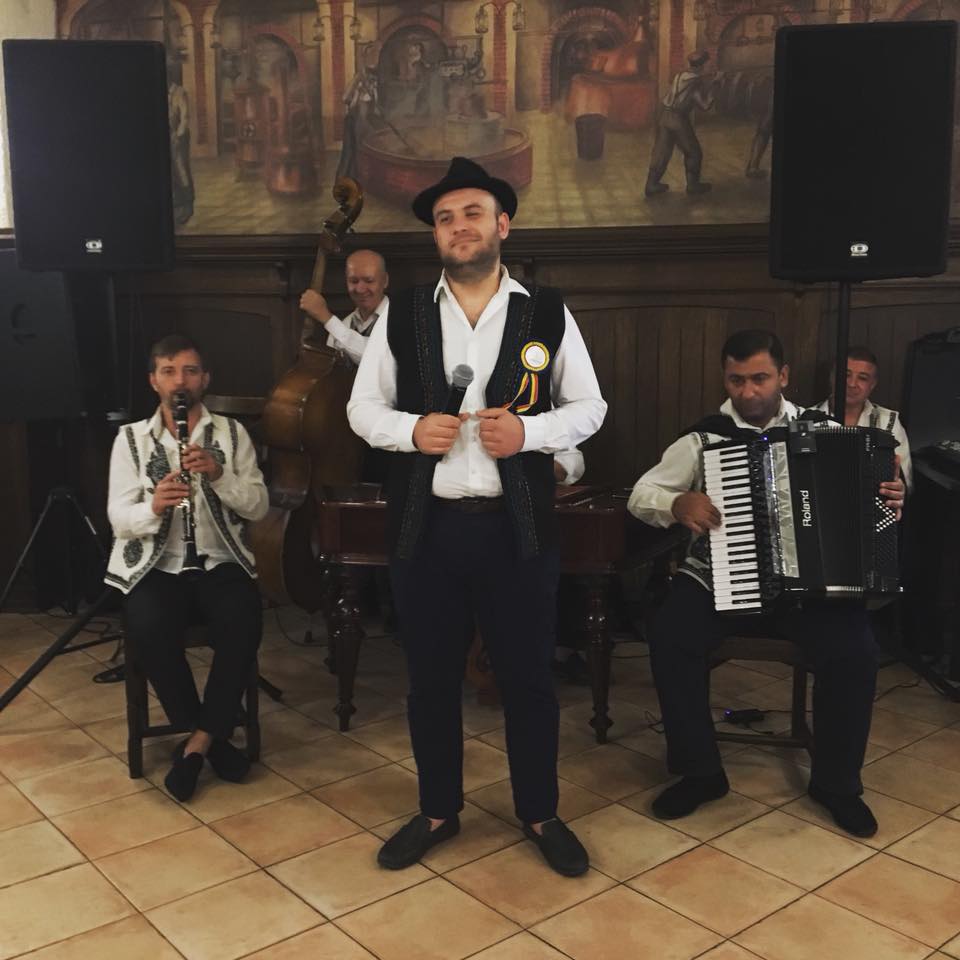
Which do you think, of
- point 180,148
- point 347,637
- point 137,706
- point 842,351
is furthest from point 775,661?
point 180,148

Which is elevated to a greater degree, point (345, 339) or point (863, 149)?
point (863, 149)

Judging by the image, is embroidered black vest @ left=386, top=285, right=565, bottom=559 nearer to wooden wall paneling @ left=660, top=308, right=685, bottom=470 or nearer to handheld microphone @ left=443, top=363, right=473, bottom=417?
handheld microphone @ left=443, top=363, right=473, bottom=417

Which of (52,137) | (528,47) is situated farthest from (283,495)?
(528,47)

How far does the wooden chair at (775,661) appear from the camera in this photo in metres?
2.89

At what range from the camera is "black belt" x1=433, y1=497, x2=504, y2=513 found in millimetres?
2463

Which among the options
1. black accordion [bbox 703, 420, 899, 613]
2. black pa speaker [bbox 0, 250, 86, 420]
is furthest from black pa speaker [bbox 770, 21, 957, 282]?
black pa speaker [bbox 0, 250, 86, 420]

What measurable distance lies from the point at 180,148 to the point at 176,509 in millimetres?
2296

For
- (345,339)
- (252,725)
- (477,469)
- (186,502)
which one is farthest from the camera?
(345,339)

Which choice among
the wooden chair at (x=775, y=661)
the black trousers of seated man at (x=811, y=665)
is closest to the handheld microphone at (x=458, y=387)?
the black trousers of seated man at (x=811, y=665)

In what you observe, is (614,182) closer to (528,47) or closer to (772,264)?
(528,47)

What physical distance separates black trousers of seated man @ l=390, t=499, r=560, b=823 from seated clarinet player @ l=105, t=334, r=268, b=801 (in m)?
0.73

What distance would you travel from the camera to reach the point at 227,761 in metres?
3.11

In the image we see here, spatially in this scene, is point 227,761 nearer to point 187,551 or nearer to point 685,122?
point 187,551

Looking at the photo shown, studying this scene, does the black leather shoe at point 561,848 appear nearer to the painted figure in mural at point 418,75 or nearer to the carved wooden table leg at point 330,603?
the carved wooden table leg at point 330,603
